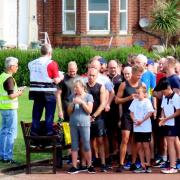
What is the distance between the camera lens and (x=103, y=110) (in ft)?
46.7

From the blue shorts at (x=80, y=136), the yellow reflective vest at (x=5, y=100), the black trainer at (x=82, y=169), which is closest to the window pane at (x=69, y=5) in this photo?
the yellow reflective vest at (x=5, y=100)

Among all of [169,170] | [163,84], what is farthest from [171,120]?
[169,170]

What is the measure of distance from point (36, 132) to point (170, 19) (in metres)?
20.6

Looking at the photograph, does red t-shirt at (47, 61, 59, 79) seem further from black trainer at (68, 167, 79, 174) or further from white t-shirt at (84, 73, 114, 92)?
black trainer at (68, 167, 79, 174)

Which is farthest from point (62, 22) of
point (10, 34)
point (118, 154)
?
point (118, 154)

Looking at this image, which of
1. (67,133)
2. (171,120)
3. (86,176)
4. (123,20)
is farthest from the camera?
(123,20)

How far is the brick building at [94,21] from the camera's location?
34.5m

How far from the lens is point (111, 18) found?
3481 cm

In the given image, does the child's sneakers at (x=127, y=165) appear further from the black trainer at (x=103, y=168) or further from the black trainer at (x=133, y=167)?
the black trainer at (x=103, y=168)

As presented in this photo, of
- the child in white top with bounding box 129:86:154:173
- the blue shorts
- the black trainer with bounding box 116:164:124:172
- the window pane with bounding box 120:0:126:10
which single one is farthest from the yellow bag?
the window pane with bounding box 120:0:126:10

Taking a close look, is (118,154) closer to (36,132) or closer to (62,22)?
(36,132)

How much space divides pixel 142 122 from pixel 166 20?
2022cm

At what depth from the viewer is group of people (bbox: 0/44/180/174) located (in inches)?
551

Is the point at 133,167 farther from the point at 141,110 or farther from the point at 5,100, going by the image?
the point at 5,100
